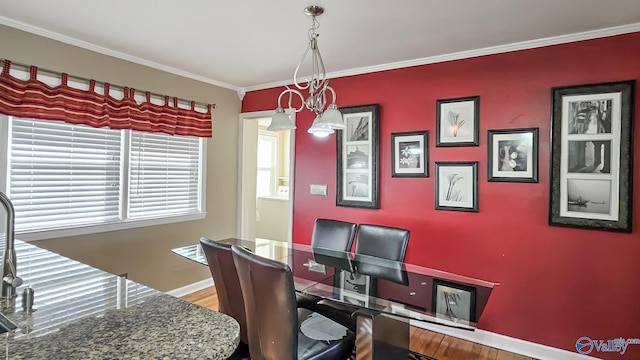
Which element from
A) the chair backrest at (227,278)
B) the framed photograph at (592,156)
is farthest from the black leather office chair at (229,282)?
the framed photograph at (592,156)

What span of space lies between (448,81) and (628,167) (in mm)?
1395

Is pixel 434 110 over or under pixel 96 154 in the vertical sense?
over

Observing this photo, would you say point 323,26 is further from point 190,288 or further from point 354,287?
point 190,288

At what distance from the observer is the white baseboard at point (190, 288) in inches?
142

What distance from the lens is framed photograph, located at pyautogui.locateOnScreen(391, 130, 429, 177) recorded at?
305 centimetres

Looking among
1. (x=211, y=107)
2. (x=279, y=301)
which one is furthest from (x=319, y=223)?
(x=211, y=107)

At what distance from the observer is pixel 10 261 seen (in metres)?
1.17

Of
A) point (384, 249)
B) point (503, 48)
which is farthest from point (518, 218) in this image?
point (503, 48)

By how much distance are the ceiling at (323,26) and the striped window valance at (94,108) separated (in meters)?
0.38

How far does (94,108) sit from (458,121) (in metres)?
3.05

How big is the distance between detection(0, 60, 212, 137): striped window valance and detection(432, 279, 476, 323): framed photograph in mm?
2816

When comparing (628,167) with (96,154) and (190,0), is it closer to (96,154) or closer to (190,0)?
(190,0)

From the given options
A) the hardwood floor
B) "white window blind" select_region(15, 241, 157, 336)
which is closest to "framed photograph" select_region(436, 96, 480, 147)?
the hardwood floor

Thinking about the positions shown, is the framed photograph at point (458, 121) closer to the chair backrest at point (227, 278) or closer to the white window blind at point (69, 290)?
the chair backrest at point (227, 278)
